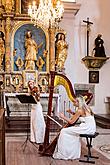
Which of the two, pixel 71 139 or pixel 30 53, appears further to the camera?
pixel 30 53

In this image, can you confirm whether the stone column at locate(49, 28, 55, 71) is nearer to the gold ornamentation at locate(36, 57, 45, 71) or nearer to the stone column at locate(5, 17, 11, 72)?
the gold ornamentation at locate(36, 57, 45, 71)

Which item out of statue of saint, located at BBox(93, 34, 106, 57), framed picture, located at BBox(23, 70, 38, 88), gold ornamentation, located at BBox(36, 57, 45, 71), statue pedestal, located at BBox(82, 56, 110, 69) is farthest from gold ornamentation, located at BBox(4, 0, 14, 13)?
statue of saint, located at BBox(93, 34, 106, 57)

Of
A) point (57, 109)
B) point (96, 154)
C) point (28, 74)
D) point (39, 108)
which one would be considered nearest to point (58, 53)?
point (28, 74)

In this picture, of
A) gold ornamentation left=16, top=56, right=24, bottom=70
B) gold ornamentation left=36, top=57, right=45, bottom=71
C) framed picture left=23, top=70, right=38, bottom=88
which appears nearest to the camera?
framed picture left=23, top=70, right=38, bottom=88

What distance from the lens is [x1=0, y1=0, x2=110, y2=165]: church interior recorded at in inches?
400

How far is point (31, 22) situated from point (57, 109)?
3.17 m

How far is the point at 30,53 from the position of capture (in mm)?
11609

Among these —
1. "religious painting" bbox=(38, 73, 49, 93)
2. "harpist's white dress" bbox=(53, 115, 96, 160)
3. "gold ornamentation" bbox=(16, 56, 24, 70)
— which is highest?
"gold ornamentation" bbox=(16, 56, 24, 70)

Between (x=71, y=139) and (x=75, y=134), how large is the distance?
0.43 feet

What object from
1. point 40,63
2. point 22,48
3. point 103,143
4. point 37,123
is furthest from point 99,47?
point 37,123

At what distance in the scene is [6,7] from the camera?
11359mm

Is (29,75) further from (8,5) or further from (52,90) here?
(52,90)

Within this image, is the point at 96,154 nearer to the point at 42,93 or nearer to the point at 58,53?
the point at 42,93

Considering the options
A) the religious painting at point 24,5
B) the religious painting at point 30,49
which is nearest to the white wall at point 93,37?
the religious painting at point 30,49
